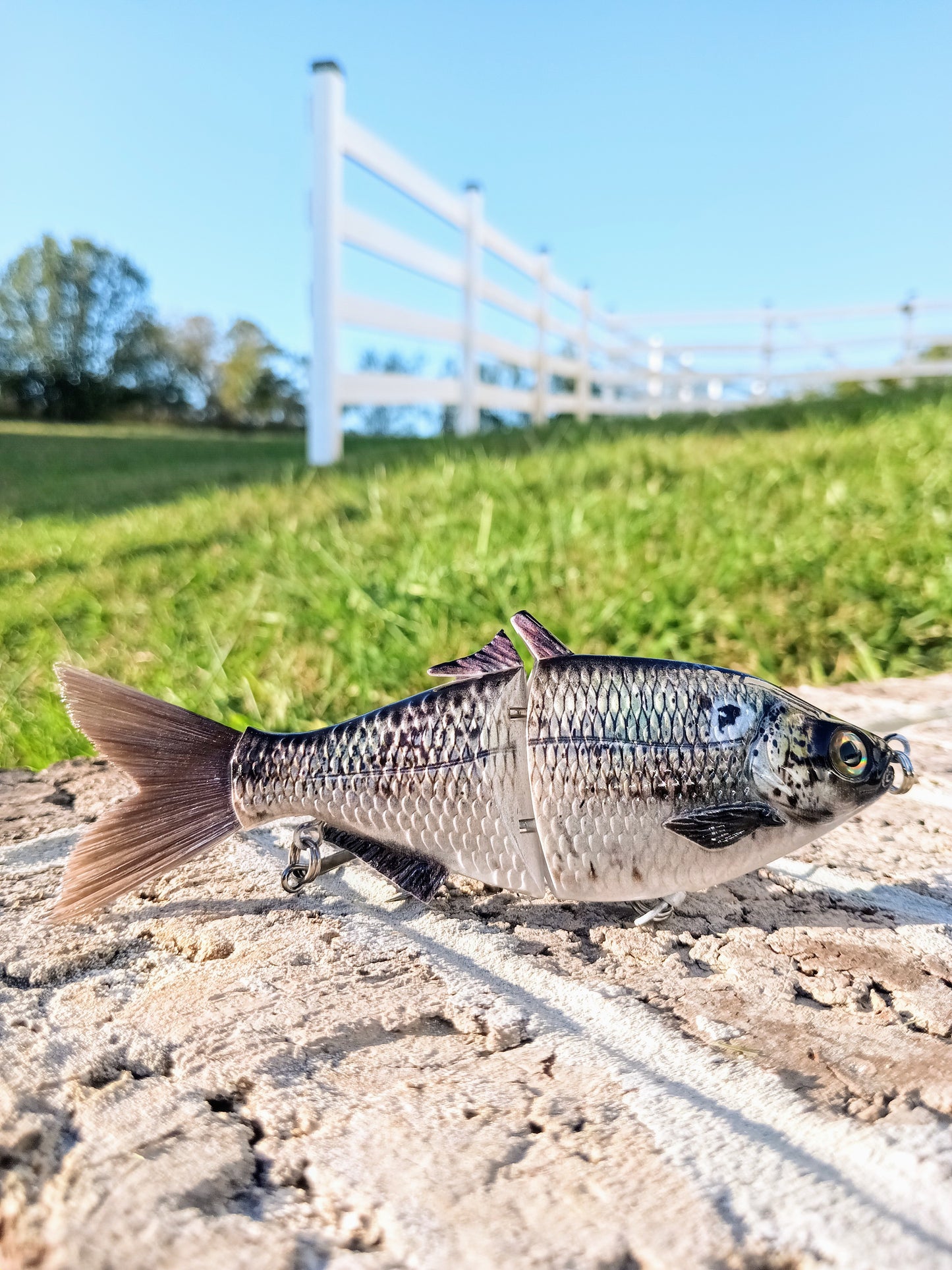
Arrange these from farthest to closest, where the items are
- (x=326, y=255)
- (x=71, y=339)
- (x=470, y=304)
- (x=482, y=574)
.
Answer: (x=71, y=339)
(x=470, y=304)
(x=326, y=255)
(x=482, y=574)

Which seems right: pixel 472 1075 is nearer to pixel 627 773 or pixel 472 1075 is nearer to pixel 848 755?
pixel 627 773

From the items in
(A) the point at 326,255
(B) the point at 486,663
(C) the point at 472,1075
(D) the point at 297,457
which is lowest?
(C) the point at 472,1075

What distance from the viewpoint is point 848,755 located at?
3.16 ft

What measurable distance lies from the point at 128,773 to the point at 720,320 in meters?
15.5

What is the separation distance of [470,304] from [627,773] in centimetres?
768

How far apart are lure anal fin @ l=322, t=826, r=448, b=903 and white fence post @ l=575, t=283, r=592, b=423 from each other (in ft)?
38.0

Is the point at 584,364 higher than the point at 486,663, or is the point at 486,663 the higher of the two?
the point at 584,364

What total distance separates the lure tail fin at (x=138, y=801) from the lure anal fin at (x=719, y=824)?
462mm

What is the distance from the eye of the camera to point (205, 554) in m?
3.52

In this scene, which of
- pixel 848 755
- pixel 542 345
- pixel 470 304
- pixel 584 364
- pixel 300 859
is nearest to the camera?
pixel 848 755

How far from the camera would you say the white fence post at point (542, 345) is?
10422 mm

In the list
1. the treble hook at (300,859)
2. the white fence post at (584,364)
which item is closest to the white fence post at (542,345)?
the white fence post at (584,364)

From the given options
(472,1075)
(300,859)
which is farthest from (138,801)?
(472,1075)

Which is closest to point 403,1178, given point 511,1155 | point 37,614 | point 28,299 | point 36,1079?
point 511,1155
